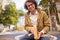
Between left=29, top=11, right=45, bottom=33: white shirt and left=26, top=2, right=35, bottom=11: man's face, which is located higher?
left=26, top=2, right=35, bottom=11: man's face

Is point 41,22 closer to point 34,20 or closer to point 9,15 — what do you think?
point 34,20

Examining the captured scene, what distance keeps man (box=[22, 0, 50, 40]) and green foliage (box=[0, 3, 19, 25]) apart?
0.12 meters

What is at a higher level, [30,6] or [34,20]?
[30,6]

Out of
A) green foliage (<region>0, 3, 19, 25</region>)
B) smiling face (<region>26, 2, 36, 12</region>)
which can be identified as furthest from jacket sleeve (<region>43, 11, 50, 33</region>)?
green foliage (<region>0, 3, 19, 25</region>)

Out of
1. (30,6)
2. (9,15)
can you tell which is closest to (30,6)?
(30,6)

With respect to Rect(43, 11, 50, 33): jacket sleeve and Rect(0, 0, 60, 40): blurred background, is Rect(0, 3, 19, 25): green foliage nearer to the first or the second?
Rect(0, 0, 60, 40): blurred background

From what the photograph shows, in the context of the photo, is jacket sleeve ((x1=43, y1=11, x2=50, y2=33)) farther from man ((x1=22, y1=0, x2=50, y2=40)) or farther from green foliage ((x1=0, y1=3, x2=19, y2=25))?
green foliage ((x1=0, y1=3, x2=19, y2=25))

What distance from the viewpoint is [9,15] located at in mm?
1694

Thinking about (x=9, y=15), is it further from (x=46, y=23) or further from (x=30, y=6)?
(x=46, y=23)

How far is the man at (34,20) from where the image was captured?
1.66 m

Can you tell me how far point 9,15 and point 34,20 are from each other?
0.28m

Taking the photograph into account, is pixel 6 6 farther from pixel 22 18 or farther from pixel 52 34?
pixel 52 34

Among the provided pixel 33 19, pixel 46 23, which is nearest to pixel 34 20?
pixel 33 19

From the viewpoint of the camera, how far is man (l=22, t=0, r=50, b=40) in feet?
5.44
